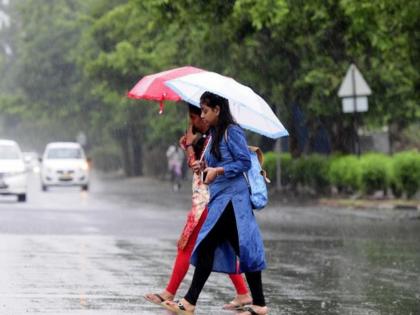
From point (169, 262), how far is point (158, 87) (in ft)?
14.9

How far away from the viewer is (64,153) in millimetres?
47469

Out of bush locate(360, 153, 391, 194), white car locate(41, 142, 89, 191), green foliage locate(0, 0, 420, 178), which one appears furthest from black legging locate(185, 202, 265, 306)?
white car locate(41, 142, 89, 191)

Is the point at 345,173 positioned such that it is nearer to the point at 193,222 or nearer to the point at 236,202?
the point at 193,222

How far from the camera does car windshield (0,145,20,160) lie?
3447 centimetres

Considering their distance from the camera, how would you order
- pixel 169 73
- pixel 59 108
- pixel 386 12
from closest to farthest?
pixel 169 73 → pixel 386 12 → pixel 59 108

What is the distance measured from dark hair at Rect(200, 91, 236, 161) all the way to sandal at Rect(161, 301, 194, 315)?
122 cm

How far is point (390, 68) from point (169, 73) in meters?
23.1

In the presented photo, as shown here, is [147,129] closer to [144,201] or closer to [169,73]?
[144,201]

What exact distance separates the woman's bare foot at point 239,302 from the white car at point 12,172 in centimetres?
2275

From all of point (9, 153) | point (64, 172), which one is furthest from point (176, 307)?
point (64, 172)

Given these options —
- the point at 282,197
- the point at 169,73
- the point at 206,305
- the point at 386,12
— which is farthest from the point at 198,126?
the point at 282,197

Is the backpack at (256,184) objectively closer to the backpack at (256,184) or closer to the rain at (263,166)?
the backpack at (256,184)

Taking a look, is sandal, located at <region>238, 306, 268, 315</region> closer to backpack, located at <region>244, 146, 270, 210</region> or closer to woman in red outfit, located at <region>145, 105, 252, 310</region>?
woman in red outfit, located at <region>145, 105, 252, 310</region>

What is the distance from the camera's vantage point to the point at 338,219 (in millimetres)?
26453
